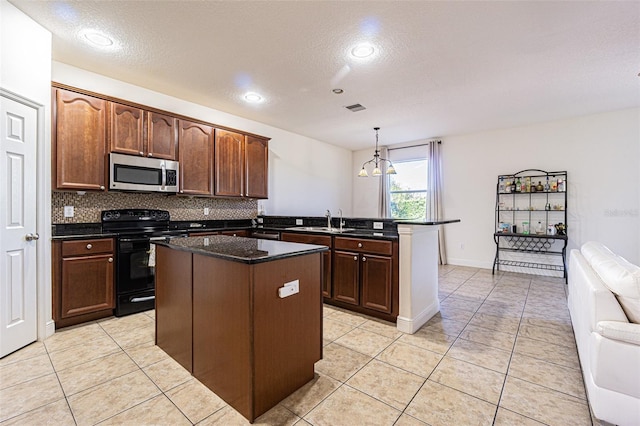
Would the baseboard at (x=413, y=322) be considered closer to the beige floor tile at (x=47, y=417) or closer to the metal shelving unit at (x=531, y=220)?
the beige floor tile at (x=47, y=417)

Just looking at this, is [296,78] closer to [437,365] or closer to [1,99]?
[1,99]

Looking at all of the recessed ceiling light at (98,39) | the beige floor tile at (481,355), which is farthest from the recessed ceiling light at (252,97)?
the beige floor tile at (481,355)

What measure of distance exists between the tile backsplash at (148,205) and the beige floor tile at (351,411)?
326cm

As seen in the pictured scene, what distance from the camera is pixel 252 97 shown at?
4.02 m

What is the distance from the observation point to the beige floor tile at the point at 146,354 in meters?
2.19

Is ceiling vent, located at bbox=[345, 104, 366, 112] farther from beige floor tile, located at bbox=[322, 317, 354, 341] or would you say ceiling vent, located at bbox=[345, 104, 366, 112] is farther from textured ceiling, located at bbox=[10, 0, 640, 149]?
beige floor tile, located at bbox=[322, 317, 354, 341]

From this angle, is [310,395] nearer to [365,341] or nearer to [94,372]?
[365,341]

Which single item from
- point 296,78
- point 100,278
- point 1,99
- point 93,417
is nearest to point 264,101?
point 296,78

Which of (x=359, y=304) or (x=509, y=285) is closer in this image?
(x=359, y=304)

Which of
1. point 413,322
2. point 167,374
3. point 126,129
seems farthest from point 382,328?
point 126,129

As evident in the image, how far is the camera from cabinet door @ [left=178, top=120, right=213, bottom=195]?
3.79 meters

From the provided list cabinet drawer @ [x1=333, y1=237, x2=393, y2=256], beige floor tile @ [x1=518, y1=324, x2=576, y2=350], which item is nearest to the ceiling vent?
cabinet drawer @ [x1=333, y1=237, x2=393, y2=256]

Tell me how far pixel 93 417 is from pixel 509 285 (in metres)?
5.02

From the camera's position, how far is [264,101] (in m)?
4.15
